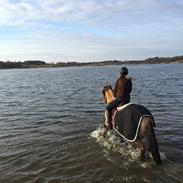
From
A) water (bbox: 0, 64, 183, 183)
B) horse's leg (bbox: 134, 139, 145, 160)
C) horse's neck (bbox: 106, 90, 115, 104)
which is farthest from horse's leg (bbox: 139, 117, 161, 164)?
horse's neck (bbox: 106, 90, 115, 104)

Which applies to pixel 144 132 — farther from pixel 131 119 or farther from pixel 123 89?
pixel 123 89

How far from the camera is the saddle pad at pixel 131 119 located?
9836mm

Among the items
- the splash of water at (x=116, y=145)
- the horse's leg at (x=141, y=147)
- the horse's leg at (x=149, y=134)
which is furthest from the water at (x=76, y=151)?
the horse's leg at (x=149, y=134)

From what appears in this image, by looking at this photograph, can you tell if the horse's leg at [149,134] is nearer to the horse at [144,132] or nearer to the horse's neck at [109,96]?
the horse at [144,132]

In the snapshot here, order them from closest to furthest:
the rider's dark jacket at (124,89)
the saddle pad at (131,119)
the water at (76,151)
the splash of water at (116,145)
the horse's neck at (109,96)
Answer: the water at (76,151) → the saddle pad at (131,119) → the splash of water at (116,145) → the rider's dark jacket at (124,89) → the horse's neck at (109,96)

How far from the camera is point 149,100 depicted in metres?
23.3

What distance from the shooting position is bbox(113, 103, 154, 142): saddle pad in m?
9.84

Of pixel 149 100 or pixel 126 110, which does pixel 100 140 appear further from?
pixel 149 100

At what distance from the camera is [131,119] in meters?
10.0

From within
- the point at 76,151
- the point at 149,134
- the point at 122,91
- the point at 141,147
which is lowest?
the point at 76,151

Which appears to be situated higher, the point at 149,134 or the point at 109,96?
the point at 109,96

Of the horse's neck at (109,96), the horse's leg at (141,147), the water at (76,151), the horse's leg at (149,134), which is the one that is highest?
the horse's neck at (109,96)

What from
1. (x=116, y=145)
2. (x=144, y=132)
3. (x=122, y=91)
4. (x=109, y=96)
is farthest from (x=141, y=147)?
(x=109, y=96)

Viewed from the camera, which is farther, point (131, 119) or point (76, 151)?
point (76, 151)
